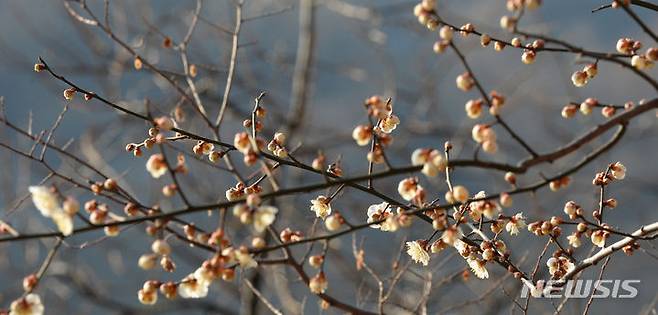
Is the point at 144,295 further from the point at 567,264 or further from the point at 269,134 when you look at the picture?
the point at 269,134

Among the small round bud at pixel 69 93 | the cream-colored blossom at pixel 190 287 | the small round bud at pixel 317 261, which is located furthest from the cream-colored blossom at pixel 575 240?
the small round bud at pixel 69 93

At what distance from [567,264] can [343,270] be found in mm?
4086

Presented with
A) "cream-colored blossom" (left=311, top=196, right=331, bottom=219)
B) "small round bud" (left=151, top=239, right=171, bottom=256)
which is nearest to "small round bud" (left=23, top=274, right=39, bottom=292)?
"small round bud" (left=151, top=239, right=171, bottom=256)

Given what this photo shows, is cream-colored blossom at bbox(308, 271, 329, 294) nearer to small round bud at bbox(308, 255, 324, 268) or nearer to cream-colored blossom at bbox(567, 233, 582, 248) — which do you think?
small round bud at bbox(308, 255, 324, 268)

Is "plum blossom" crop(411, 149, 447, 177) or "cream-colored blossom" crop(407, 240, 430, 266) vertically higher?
"cream-colored blossom" crop(407, 240, 430, 266)

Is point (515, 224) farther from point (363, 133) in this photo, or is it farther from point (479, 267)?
point (363, 133)

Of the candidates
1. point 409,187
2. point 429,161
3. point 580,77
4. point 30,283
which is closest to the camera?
point 429,161

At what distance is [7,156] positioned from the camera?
586 centimetres

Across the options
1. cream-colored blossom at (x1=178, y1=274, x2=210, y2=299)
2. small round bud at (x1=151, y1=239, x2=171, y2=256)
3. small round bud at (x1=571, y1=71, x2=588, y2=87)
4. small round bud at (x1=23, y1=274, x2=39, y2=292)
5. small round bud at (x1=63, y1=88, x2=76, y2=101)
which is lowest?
small round bud at (x1=23, y1=274, x2=39, y2=292)

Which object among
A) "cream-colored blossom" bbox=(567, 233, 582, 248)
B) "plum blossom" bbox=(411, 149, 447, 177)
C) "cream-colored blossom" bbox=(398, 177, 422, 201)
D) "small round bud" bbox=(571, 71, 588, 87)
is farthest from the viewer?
"cream-colored blossom" bbox=(567, 233, 582, 248)

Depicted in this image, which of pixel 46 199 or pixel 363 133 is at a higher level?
pixel 363 133

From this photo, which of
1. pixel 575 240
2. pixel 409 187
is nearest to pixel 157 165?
pixel 409 187

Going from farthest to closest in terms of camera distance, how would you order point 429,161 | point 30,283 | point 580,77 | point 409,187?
point 580,77 → point 409,187 → point 30,283 → point 429,161

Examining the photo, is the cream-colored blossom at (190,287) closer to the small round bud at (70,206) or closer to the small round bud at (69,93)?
the small round bud at (70,206)
